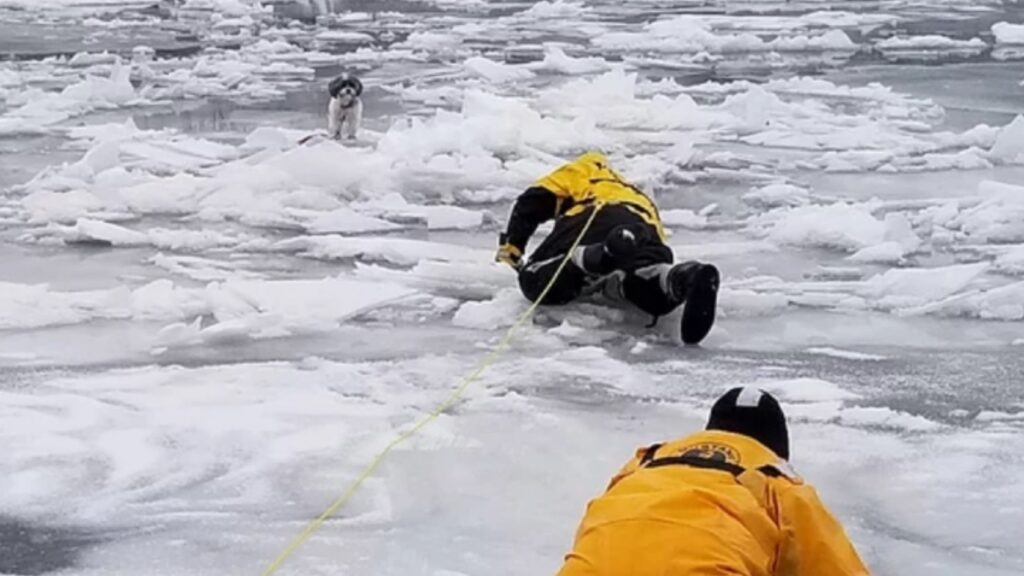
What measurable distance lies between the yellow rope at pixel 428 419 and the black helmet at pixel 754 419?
1.04m

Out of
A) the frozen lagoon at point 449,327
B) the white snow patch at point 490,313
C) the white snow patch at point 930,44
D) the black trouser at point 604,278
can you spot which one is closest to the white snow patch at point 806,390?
the frozen lagoon at point 449,327

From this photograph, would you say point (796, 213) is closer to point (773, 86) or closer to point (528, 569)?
point (528, 569)

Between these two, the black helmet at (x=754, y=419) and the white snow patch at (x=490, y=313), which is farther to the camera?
the white snow patch at (x=490, y=313)

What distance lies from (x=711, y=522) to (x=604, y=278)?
2628 millimetres

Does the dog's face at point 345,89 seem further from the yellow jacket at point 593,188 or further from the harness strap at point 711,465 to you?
the harness strap at point 711,465

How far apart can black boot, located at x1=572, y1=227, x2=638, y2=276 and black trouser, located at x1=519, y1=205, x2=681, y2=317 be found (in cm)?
3

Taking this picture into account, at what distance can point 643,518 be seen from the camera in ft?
8.10

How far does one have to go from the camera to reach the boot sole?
4566mm

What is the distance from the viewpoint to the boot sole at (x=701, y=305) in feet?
15.0

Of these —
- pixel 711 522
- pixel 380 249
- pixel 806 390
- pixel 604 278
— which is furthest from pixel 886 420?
pixel 380 249

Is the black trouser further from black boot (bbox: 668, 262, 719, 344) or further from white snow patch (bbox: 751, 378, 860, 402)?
white snow patch (bbox: 751, 378, 860, 402)

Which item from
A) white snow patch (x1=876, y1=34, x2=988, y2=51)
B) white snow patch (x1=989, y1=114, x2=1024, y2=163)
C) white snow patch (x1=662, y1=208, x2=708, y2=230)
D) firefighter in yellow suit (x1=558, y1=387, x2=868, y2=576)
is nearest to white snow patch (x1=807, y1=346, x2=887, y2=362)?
white snow patch (x1=662, y1=208, x2=708, y2=230)

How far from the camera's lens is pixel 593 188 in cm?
544

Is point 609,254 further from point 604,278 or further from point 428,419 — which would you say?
point 428,419
